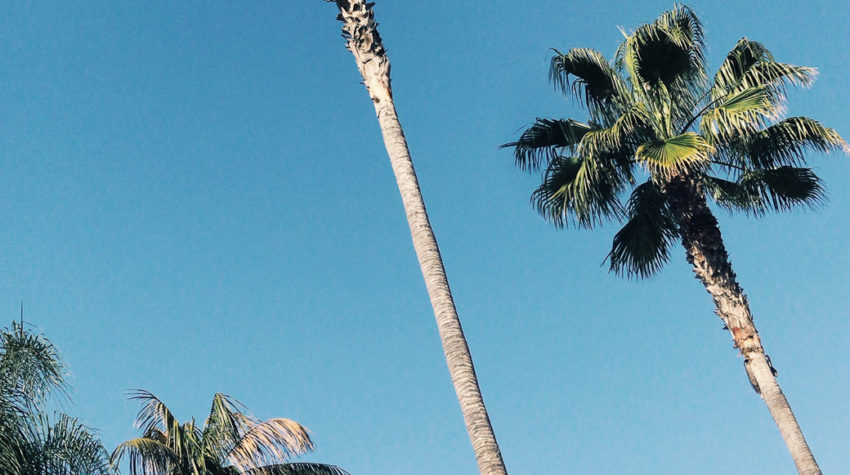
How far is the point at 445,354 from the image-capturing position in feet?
35.4

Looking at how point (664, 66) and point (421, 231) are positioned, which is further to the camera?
point (664, 66)

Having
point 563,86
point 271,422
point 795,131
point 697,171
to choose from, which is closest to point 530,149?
point 563,86

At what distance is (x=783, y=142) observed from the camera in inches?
697

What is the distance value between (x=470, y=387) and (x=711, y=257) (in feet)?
25.8

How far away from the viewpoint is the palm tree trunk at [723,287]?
51.7 ft

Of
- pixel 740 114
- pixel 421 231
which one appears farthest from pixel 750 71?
pixel 421 231

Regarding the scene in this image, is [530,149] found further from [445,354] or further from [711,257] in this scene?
[445,354]

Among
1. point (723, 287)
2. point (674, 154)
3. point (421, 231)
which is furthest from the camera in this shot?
point (723, 287)

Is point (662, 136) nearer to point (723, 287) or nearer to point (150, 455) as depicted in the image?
point (723, 287)

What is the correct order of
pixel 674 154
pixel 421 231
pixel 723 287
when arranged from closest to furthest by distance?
pixel 421 231 → pixel 674 154 → pixel 723 287

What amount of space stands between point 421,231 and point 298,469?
22.1 feet

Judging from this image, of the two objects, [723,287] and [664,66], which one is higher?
[664,66]

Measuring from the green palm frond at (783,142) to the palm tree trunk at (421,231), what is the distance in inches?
305

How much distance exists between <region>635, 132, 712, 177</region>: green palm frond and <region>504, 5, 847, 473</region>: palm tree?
2cm
